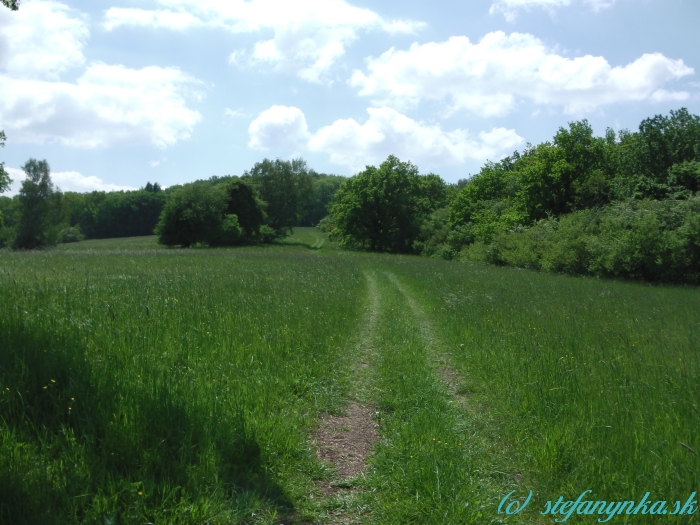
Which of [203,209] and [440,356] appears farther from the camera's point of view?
[203,209]

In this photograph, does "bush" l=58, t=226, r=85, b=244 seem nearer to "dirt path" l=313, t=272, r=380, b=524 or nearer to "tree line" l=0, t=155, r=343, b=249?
"tree line" l=0, t=155, r=343, b=249

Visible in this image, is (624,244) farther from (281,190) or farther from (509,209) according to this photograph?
(281,190)

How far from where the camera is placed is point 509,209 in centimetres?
5262

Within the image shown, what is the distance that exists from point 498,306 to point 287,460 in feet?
36.6

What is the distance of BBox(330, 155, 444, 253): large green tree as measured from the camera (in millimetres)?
67625

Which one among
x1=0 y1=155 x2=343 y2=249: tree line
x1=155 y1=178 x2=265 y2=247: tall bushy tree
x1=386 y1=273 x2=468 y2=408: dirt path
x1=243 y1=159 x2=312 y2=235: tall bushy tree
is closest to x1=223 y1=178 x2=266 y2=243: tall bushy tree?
x1=0 y1=155 x2=343 y2=249: tree line

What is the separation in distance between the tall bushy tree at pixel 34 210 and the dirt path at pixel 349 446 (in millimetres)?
75258

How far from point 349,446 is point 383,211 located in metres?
63.1

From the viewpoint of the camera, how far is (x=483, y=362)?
29.9 ft

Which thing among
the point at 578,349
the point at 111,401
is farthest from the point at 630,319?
the point at 111,401

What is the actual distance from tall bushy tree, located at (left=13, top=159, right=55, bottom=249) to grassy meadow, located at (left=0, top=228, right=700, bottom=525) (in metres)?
69.1

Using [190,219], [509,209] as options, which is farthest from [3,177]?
[509,209]

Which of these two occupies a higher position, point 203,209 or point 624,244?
point 203,209

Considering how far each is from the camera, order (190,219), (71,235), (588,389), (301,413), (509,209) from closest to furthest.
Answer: (301,413)
(588,389)
(509,209)
(190,219)
(71,235)
